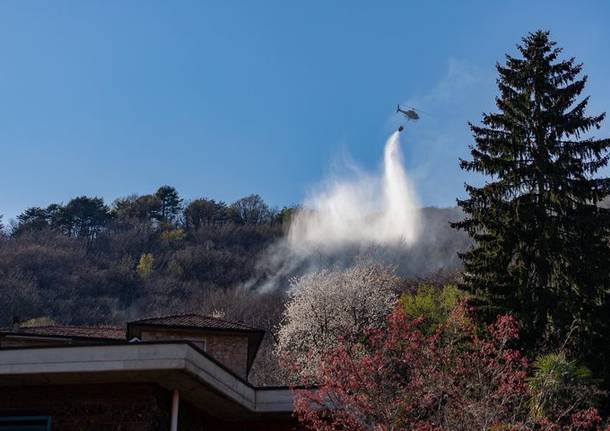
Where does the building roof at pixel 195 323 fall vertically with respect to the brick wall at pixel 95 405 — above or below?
above

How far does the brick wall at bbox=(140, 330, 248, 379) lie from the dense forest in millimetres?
40354

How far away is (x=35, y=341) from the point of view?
22.3m

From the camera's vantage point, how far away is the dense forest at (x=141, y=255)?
79.9 metres

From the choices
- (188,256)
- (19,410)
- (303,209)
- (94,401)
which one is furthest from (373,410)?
(303,209)

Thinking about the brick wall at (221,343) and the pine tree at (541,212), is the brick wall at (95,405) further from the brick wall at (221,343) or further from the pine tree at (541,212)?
the pine tree at (541,212)

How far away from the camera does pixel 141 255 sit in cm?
10000

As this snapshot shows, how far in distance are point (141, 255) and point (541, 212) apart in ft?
267

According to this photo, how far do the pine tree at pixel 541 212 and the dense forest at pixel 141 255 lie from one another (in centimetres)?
4099

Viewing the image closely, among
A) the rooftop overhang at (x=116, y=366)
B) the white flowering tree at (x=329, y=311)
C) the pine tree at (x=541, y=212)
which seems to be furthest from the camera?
the white flowering tree at (x=329, y=311)

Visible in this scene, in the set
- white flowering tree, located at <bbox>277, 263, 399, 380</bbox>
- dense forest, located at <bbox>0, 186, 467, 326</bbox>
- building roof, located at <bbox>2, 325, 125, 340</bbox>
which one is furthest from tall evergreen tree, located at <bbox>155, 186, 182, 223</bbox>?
building roof, located at <bbox>2, 325, 125, 340</bbox>

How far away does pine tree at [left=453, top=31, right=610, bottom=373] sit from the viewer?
22.3 metres

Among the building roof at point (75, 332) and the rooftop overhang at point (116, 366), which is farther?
the building roof at point (75, 332)

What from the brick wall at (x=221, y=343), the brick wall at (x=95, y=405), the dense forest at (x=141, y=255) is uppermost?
the dense forest at (x=141, y=255)

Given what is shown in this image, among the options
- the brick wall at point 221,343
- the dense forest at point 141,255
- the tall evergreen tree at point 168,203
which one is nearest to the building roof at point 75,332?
the brick wall at point 221,343
